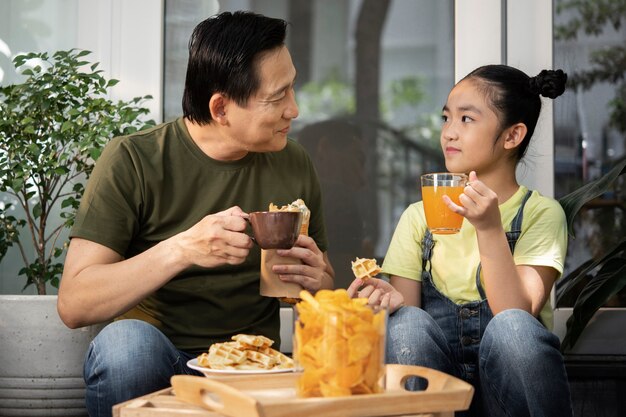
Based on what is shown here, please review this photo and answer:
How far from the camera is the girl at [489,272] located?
184 centimetres

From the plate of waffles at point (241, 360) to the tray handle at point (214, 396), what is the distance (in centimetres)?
14

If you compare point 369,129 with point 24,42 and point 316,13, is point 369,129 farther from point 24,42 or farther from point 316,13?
point 24,42

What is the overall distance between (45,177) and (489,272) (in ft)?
4.33

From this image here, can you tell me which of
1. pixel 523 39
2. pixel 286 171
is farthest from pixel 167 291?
pixel 523 39

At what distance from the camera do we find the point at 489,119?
2.28 m

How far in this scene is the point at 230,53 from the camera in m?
2.12

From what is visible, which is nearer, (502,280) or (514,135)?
(502,280)

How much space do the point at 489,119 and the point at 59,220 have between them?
146cm

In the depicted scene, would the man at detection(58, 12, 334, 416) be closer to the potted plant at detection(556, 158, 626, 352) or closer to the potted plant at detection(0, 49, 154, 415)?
the potted plant at detection(0, 49, 154, 415)

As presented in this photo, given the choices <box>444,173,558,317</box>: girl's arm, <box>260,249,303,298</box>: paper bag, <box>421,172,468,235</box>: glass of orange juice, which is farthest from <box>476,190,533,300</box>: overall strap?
<box>260,249,303,298</box>: paper bag

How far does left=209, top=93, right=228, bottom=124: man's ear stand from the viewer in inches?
84.4

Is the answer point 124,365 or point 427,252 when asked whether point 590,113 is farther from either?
point 124,365

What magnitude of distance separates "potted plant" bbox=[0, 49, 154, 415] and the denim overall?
0.95 m

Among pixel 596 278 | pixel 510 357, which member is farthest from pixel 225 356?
pixel 596 278
